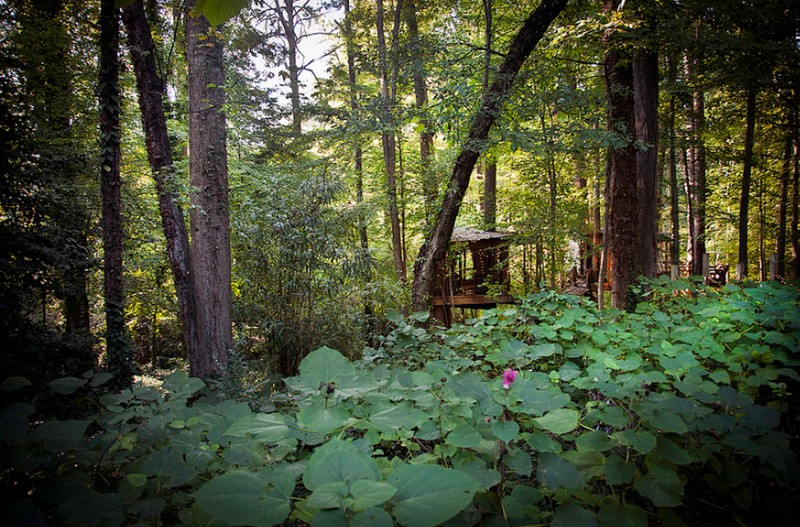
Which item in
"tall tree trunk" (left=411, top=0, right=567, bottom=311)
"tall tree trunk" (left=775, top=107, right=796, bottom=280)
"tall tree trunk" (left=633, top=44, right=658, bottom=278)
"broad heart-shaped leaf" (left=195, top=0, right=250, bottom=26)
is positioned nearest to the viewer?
"broad heart-shaped leaf" (left=195, top=0, right=250, bottom=26)

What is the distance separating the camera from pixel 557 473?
771 mm

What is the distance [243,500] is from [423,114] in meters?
5.89

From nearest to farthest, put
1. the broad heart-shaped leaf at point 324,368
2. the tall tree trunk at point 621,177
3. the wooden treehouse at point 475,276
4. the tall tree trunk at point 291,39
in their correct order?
the broad heart-shaped leaf at point 324,368 → the tall tree trunk at point 621,177 → the wooden treehouse at point 475,276 → the tall tree trunk at point 291,39

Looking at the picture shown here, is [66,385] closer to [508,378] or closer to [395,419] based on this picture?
[395,419]

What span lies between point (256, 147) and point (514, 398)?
11.1 metres

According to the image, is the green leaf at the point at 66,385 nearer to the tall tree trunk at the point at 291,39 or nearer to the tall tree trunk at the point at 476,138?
the tall tree trunk at the point at 476,138

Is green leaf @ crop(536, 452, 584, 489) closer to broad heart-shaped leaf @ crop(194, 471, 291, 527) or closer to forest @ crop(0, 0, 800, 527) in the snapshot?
forest @ crop(0, 0, 800, 527)

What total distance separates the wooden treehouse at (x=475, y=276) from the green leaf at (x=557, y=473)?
816 cm

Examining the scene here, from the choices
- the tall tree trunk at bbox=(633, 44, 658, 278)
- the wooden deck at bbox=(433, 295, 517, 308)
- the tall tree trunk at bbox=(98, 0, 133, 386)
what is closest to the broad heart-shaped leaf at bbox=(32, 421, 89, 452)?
the tall tree trunk at bbox=(98, 0, 133, 386)

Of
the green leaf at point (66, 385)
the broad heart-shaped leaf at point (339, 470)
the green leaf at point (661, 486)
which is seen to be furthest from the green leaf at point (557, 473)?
the green leaf at point (66, 385)

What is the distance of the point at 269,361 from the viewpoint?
5.92m

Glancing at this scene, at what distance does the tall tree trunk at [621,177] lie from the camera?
4.82m

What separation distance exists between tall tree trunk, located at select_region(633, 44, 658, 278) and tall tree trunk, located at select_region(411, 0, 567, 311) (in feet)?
4.55

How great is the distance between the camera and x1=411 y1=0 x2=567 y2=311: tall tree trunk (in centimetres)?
529
